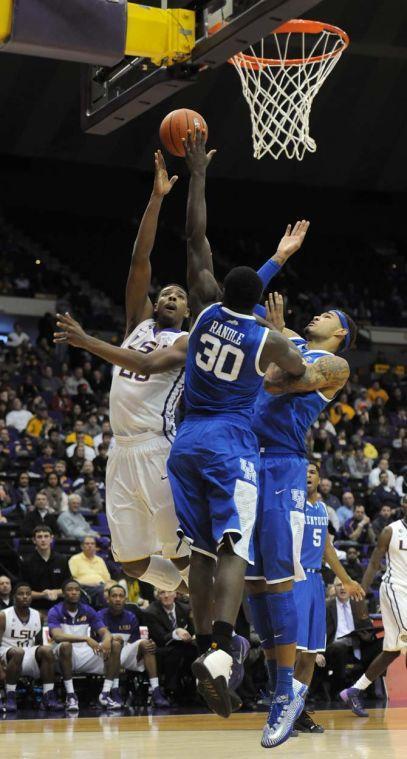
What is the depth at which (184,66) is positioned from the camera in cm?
793

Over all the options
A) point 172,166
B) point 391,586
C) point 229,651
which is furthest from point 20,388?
point 229,651

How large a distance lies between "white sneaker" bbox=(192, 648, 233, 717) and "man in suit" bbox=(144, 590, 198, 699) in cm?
719

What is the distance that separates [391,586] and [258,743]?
4.30 metres

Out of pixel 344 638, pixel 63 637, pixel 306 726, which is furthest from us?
pixel 344 638

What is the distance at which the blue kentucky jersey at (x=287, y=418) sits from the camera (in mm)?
6727

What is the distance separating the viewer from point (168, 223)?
29375mm

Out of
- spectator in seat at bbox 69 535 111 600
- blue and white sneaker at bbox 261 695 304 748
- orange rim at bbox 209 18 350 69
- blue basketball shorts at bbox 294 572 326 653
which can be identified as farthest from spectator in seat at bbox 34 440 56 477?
blue and white sneaker at bbox 261 695 304 748

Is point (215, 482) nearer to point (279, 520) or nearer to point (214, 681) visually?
point (279, 520)

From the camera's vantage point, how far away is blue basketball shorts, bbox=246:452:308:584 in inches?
250

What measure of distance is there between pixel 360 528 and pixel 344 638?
10.3ft

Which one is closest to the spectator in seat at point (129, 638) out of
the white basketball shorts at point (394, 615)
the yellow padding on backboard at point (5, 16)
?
the white basketball shorts at point (394, 615)

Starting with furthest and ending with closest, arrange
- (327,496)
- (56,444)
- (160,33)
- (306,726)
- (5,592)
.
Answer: (56,444), (327,496), (5,592), (306,726), (160,33)

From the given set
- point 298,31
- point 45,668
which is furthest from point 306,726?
point 298,31

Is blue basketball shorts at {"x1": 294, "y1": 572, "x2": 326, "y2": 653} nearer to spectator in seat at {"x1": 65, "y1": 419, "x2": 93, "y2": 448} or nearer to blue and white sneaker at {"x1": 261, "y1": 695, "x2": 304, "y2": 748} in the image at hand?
blue and white sneaker at {"x1": 261, "y1": 695, "x2": 304, "y2": 748}
